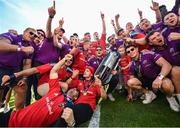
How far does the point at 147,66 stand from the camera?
20.2ft

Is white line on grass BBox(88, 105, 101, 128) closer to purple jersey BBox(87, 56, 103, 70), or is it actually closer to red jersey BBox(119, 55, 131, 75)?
red jersey BBox(119, 55, 131, 75)

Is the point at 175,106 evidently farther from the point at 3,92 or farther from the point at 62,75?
the point at 3,92

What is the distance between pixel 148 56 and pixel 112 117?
164 centimetres

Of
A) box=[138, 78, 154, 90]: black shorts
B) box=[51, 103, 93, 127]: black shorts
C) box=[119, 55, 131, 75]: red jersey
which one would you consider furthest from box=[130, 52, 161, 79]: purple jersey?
box=[51, 103, 93, 127]: black shorts

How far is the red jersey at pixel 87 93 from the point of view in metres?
5.78

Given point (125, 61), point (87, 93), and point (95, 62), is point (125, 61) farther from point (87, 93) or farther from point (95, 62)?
point (87, 93)

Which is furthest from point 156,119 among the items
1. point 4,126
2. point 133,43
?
point 4,126

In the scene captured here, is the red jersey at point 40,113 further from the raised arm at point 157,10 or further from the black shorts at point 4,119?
the raised arm at point 157,10

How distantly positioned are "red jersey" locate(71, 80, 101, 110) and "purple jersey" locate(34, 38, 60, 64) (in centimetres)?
85

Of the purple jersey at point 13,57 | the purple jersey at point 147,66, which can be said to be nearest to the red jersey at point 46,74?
the purple jersey at point 13,57

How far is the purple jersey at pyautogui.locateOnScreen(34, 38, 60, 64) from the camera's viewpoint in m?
6.70

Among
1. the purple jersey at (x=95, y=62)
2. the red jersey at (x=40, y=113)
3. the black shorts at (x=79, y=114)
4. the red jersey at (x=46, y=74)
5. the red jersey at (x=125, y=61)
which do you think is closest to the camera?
the red jersey at (x=40, y=113)

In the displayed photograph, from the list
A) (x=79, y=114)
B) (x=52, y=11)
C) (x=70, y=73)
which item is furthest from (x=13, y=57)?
(x=79, y=114)

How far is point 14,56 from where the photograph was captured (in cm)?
675
